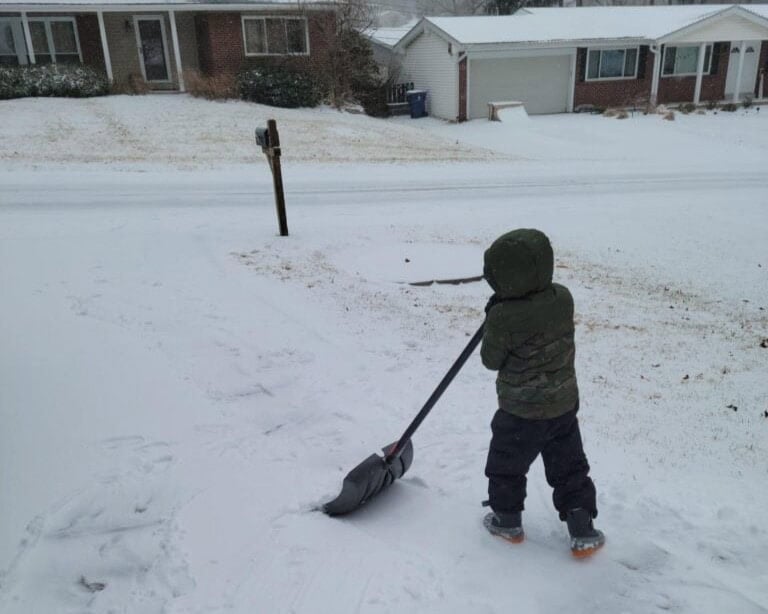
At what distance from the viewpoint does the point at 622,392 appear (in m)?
4.66

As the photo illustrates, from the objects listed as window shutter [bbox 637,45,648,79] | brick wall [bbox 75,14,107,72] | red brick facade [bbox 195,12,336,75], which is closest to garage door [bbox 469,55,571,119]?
window shutter [bbox 637,45,648,79]

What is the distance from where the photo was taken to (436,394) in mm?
3207

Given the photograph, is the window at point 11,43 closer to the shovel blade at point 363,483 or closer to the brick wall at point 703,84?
the shovel blade at point 363,483

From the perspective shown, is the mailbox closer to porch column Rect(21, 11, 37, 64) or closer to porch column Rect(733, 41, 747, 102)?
porch column Rect(21, 11, 37, 64)

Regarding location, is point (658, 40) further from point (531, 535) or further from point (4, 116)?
point (531, 535)

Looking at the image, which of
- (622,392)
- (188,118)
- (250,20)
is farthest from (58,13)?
(622,392)

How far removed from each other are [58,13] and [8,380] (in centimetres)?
2447

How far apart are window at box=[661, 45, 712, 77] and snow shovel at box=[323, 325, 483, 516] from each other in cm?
3019

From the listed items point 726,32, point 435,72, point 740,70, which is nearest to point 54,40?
point 435,72

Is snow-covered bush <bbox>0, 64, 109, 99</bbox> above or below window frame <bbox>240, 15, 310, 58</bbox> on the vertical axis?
below

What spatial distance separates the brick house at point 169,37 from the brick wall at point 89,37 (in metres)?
0.03

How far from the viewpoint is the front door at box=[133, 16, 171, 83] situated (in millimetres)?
25109

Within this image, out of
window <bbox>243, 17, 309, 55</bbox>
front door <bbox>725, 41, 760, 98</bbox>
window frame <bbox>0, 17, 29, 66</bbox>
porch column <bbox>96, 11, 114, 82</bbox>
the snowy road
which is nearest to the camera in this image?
the snowy road

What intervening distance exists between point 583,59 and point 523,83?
2.76m
